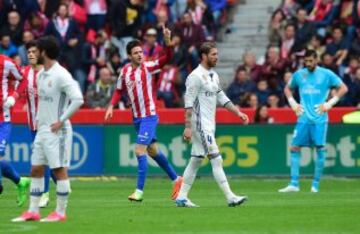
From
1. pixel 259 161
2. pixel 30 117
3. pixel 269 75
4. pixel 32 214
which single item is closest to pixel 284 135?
pixel 259 161

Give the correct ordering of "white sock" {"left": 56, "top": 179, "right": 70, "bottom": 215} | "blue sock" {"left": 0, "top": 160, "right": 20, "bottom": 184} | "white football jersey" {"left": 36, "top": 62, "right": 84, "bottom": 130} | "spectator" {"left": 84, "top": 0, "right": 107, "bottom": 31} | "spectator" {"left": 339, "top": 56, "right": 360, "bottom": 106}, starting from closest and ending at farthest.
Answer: "white football jersey" {"left": 36, "top": 62, "right": 84, "bottom": 130}, "white sock" {"left": 56, "top": 179, "right": 70, "bottom": 215}, "blue sock" {"left": 0, "top": 160, "right": 20, "bottom": 184}, "spectator" {"left": 339, "top": 56, "right": 360, "bottom": 106}, "spectator" {"left": 84, "top": 0, "right": 107, "bottom": 31}

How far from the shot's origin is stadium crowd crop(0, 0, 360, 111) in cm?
2983

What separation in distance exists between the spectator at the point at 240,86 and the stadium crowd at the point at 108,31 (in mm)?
1298

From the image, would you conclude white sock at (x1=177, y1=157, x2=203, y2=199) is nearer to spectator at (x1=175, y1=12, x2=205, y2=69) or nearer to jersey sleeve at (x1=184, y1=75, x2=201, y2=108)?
jersey sleeve at (x1=184, y1=75, x2=201, y2=108)

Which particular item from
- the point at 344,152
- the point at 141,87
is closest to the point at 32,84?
the point at 141,87

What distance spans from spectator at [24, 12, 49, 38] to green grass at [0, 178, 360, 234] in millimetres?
8543

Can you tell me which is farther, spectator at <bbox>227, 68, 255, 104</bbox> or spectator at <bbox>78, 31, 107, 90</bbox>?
spectator at <bbox>78, 31, 107, 90</bbox>

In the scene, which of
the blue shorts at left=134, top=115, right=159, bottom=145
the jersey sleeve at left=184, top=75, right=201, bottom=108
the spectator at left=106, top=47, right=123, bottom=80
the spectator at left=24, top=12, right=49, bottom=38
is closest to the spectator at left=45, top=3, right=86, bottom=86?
the spectator at left=24, top=12, right=49, bottom=38

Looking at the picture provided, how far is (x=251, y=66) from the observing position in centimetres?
3058

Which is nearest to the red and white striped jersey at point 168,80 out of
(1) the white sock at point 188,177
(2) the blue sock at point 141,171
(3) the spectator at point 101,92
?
(3) the spectator at point 101,92

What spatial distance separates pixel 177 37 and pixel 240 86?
2054mm

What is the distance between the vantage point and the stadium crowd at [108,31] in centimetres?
3055

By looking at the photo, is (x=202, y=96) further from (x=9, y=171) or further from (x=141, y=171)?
(x=9, y=171)

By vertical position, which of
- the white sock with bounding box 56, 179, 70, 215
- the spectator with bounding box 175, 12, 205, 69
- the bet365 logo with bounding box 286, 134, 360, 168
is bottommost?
the bet365 logo with bounding box 286, 134, 360, 168
